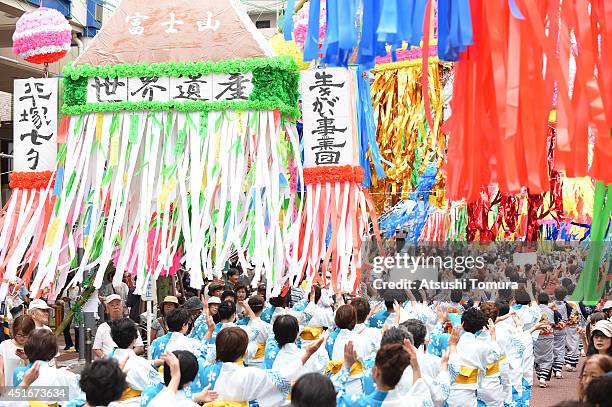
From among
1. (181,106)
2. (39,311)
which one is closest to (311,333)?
(39,311)

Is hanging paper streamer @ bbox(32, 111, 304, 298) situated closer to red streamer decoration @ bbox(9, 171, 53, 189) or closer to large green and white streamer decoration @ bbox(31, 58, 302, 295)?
large green and white streamer decoration @ bbox(31, 58, 302, 295)

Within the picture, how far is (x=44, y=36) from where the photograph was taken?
730 cm

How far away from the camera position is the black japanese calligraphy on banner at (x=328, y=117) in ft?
17.7

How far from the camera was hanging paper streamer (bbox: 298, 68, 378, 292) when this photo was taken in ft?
16.8

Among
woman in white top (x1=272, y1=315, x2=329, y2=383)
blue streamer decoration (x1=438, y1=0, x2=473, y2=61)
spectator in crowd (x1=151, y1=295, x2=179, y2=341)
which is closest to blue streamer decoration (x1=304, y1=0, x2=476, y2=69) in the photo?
blue streamer decoration (x1=438, y1=0, x2=473, y2=61)

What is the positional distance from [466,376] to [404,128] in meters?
2.53

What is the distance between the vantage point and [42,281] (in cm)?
512

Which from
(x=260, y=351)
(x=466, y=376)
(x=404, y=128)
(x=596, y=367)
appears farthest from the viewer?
(x=404, y=128)

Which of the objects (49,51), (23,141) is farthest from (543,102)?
(49,51)

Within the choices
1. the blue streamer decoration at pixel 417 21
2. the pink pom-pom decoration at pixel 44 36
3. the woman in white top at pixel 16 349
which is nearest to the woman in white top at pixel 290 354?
the woman in white top at pixel 16 349

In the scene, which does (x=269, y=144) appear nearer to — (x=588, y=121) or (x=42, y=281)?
(x=42, y=281)

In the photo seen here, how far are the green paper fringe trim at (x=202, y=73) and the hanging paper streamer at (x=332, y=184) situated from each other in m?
0.18
